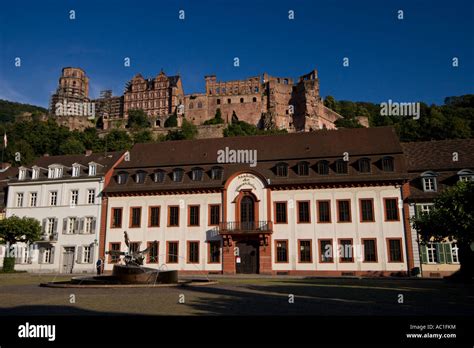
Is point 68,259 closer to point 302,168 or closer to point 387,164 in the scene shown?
point 302,168

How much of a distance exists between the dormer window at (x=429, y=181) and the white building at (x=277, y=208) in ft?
5.77

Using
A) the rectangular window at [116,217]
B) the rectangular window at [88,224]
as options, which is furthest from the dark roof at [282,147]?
the rectangular window at [88,224]

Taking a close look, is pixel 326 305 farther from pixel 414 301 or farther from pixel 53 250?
pixel 53 250

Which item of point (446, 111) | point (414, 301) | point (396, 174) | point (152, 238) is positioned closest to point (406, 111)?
point (396, 174)

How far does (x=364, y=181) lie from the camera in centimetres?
3538

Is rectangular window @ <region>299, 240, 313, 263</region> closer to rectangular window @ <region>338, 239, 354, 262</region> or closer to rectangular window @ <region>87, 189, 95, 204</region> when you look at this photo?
rectangular window @ <region>338, 239, 354, 262</region>

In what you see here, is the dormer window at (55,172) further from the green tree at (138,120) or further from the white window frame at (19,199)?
the green tree at (138,120)

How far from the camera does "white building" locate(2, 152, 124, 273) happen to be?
4103cm

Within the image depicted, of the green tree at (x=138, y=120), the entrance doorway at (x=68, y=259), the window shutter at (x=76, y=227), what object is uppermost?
the green tree at (x=138, y=120)

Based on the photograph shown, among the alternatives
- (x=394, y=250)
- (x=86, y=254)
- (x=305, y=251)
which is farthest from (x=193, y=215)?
(x=394, y=250)

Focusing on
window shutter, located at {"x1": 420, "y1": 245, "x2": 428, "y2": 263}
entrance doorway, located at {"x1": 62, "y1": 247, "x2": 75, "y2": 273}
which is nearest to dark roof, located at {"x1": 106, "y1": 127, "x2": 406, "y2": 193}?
window shutter, located at {"x1": 420, "y1": 245, "x2": 428, "y2": 263}

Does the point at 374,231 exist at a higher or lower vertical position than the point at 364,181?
lower

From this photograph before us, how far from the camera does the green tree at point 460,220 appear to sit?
901 inches

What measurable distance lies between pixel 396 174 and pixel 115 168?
26.3m
